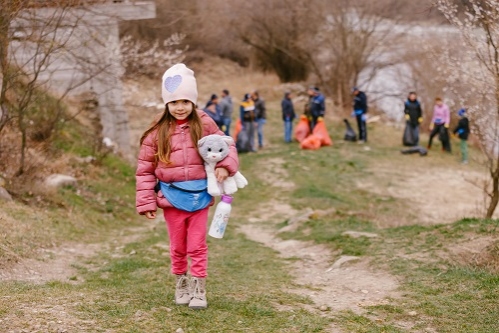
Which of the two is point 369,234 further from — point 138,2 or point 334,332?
point 138,2

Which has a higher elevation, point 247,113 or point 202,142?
point 247,113

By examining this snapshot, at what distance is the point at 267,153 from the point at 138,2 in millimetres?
5495

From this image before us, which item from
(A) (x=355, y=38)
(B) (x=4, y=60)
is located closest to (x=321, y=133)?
(A) (x=355, y=38)

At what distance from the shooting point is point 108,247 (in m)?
8.58

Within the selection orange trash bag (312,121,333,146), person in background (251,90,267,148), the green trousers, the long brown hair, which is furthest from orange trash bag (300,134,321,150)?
the long brown hair

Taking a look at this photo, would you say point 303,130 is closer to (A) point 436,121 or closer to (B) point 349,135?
(B) point 349,135

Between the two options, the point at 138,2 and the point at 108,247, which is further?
the point at 138,2

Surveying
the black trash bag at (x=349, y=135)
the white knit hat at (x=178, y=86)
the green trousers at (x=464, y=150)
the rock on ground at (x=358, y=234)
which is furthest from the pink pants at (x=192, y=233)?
the black trash bag at (x=349, y=135)

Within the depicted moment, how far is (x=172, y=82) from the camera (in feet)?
15.9

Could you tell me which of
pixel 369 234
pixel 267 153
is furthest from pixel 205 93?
pixel 369 234

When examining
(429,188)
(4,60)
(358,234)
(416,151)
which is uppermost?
(4,60)

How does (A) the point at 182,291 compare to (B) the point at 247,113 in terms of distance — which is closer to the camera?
(A) the point at 182,291

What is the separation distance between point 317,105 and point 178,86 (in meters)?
13.6

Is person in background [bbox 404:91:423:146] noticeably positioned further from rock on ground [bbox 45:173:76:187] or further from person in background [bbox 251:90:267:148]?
rock on ground [bbox 45:173:76:187]
